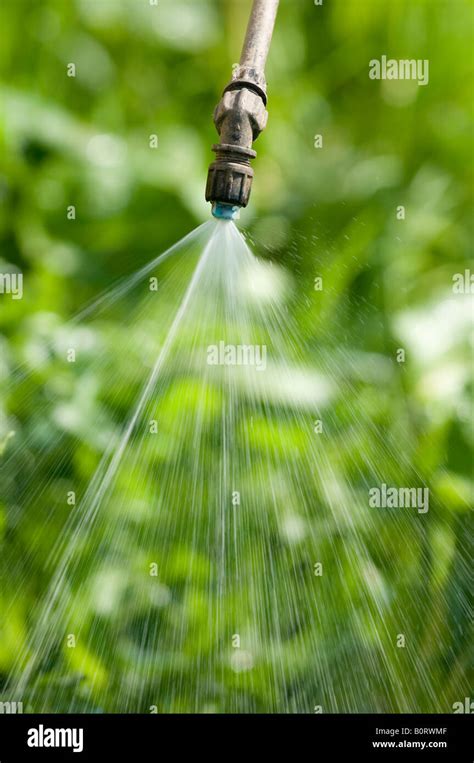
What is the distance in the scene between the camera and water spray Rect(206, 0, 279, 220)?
599 millimetres

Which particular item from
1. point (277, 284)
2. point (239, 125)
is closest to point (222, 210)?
point (239, 125)

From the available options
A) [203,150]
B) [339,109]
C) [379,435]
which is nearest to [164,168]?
[203,150]

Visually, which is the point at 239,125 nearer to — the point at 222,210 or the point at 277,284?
the point at 222,210

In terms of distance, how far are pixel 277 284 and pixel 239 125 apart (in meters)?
0.42

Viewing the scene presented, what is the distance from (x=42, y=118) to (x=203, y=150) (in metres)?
0.19

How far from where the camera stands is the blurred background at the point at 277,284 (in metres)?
0.87

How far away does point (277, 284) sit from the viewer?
1020 mm

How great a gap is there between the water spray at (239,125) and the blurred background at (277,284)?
373mm
